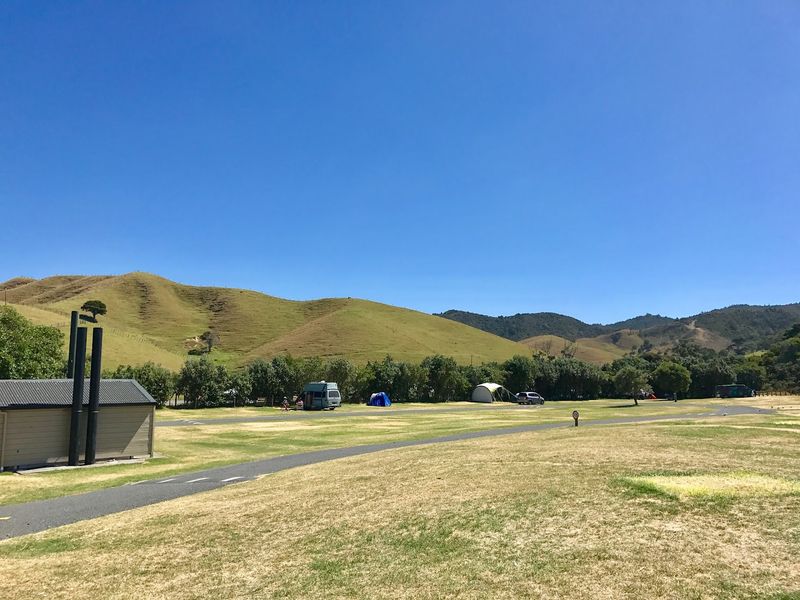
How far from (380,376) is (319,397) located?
896 inches

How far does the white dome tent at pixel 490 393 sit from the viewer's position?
98.6 m

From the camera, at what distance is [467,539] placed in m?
11.3

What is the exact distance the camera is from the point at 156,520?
15.7 meters

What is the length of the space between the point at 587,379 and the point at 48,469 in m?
107

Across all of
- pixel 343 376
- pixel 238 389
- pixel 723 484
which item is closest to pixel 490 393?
pixel 343 376

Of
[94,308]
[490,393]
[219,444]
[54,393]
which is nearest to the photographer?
[54,393]

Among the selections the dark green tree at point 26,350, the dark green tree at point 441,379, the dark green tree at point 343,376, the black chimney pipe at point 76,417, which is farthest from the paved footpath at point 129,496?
the dark green tree at point 441,379

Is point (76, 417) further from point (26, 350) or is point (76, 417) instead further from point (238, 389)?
point (238, 389)

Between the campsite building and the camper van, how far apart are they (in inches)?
1541

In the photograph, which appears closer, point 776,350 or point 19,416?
point 19,416

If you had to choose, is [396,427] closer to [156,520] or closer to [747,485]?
[156,520]

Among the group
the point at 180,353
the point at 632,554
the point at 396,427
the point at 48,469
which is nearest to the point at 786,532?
the point at 632,554

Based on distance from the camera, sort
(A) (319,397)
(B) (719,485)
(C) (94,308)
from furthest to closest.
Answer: (C) (94,308) → (A) (319,397) → (B) (719,485)

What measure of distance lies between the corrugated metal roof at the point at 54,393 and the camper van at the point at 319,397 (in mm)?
38940
